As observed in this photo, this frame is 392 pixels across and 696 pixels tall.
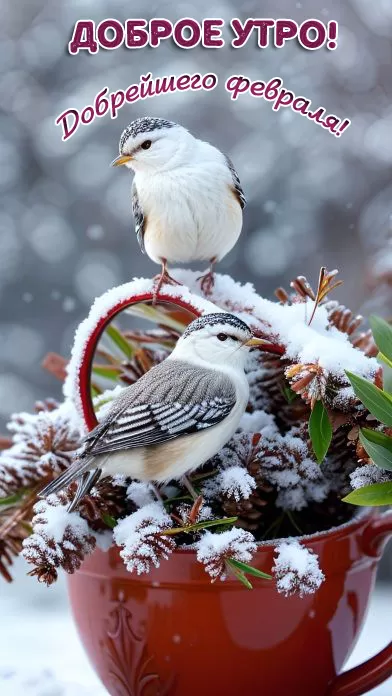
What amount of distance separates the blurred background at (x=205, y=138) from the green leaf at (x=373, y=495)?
44.1 inches

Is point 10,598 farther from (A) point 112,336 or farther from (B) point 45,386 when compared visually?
A: (B) point 45,386

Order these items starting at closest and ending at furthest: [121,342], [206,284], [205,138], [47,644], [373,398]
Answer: [373,398], [206,284], [121,342], [47,644], [205,138]

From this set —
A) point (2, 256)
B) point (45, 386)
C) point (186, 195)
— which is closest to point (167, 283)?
point (186, 195)

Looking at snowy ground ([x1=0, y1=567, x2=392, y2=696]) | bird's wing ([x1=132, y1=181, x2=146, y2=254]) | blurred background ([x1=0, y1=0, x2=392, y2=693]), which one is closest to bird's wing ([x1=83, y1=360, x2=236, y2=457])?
bird's wing ([x1=132, y1=181, x2=146, y2=254])

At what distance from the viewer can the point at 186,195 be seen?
50 cm

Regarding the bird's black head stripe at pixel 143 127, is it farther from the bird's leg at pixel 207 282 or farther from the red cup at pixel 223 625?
the red cup at pixel 223 625

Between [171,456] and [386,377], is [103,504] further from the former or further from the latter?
[386,377]

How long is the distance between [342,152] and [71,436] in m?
1.34

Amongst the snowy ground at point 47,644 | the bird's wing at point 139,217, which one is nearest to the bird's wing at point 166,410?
the bird's wing at point 139,217

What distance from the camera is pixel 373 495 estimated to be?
0.44 metres

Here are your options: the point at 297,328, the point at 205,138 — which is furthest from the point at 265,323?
the point at 205,138

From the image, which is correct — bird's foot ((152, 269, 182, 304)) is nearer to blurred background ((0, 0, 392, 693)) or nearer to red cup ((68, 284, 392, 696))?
red cup ((68, 284, 392, 696))

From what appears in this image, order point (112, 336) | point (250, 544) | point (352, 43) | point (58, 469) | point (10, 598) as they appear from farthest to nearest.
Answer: point (352, 43), point (10, 598), point (112, 336), point (58, 469), point (250, 544)

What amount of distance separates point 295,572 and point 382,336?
0.46 feet
